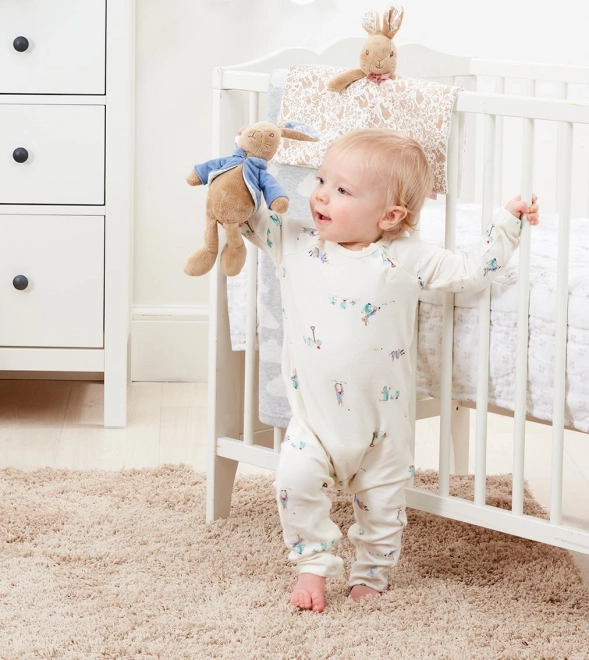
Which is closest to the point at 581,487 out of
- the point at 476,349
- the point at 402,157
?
the point at 476,349

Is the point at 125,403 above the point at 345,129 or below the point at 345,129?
below

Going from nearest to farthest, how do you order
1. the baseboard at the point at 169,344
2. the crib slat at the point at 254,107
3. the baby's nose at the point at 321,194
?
1. the baby's nose at the point at 321,194
2. the crib slat at the point at 254,107
3. the baseboard at the point at 169,344

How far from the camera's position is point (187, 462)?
1872 millimetres

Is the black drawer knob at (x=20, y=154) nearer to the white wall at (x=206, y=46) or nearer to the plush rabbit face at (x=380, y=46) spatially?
the white wall at (x=206, y=46)

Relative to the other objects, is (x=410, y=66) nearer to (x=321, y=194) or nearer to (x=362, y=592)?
(x=321, y=194)

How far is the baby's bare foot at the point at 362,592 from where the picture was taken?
4.25 ft

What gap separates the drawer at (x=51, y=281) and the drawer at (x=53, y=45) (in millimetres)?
268

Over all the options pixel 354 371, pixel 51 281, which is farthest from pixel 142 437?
pixel 354 371

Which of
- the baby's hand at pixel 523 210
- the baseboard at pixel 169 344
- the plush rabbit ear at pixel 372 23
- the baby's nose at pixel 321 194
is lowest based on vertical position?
the baseboard at pixel 169 344

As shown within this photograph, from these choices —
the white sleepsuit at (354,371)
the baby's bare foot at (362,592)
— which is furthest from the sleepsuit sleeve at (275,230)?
the baby's bare foot at (362,592)

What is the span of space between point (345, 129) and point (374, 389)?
0.35 meters

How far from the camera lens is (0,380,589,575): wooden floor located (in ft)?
6.05

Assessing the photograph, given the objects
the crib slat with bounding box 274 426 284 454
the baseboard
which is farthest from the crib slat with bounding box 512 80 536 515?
the baseboard

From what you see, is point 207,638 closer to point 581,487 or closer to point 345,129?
point 345,129
